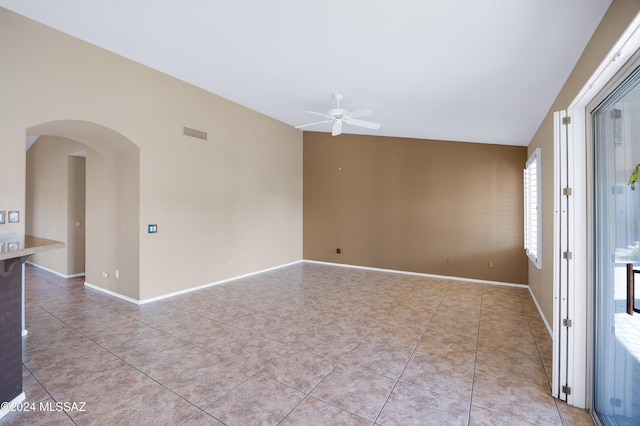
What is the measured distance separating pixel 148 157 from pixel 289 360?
3569mm

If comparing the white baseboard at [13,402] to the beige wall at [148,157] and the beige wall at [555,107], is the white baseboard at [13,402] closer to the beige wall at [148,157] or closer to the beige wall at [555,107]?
the beige wall at [148,157]

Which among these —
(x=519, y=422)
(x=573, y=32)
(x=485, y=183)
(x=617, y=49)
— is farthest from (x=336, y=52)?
(x=485, y=183)

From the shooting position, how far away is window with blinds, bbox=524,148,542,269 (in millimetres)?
3971

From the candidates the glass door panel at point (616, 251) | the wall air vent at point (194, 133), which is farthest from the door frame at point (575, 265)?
the wall air vent at point (194, 133)

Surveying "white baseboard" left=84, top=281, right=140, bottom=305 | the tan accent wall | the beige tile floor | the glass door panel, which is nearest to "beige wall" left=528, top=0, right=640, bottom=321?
the glass door panel

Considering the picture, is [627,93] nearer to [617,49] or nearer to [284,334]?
[617,49]

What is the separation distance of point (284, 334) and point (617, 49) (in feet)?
11.5

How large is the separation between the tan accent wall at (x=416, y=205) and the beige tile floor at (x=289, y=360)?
129cm

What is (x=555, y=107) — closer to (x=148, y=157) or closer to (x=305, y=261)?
(x=148, y=157)

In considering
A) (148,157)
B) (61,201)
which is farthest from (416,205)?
(61,201)

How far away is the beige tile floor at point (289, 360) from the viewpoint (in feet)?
6.61

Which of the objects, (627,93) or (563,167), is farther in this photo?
(563,167)

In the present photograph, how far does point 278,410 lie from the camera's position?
2029 mm

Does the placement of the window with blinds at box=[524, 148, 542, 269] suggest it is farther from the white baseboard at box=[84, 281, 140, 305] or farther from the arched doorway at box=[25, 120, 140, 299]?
the white baseboard at box=[84, 281, 140, 305]
